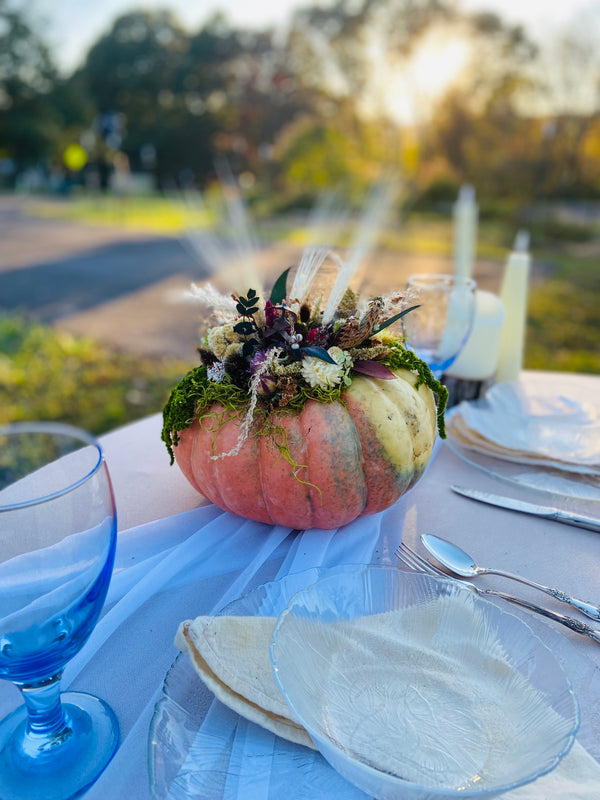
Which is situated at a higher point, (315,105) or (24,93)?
(24,93)

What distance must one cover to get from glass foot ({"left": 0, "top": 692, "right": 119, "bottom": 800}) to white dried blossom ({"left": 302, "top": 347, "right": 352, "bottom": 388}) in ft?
1.63

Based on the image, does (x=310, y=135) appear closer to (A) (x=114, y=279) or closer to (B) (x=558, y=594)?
(A) (x=114, y=279)

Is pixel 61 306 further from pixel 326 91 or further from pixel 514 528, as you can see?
pixel 326 91

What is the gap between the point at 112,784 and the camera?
0.62 metres

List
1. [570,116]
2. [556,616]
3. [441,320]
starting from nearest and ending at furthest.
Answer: [556,616], [441,320], [570,116]

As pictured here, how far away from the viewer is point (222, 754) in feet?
2.01

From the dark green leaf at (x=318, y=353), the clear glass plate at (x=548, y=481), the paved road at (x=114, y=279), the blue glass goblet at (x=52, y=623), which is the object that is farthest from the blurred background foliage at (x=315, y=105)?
the blue glass goblet at (x=52, y=623)

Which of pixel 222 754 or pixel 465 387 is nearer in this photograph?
pixel 222 754

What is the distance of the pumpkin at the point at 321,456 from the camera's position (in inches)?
35.6

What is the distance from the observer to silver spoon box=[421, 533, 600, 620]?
0.82 metres

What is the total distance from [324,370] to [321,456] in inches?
5.0

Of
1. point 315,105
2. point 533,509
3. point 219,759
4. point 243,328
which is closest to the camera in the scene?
point 219,759

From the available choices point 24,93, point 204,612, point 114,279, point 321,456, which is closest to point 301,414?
point 321,456

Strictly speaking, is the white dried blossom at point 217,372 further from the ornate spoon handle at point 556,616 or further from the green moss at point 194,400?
the ornate spoon handle at point 556,616
